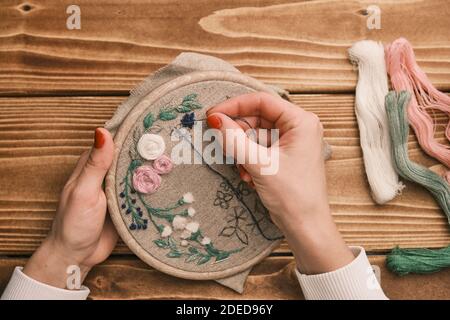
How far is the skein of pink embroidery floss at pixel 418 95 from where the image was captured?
87 cm

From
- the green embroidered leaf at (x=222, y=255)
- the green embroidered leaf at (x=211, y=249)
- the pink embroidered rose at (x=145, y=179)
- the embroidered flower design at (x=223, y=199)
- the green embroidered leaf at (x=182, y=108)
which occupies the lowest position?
the green embroidered leaf at (x=222, y=255)

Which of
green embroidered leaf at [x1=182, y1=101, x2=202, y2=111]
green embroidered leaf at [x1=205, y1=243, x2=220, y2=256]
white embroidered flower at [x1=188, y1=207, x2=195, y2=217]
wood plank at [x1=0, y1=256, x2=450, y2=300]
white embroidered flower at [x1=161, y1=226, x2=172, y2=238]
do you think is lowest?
wood plank at [x1=0, y1=256, x2=450, y2=300]

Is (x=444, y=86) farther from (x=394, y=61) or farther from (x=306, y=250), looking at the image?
(x=306, y=250)

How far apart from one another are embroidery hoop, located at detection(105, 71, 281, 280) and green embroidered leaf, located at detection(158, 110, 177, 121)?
0.9 inches

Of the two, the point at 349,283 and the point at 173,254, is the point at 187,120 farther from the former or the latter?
the point at 349,283

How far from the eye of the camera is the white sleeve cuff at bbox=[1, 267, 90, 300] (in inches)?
31.3

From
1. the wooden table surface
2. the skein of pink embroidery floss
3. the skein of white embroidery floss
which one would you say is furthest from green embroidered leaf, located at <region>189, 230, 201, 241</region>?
the skein of pink embroidery floss

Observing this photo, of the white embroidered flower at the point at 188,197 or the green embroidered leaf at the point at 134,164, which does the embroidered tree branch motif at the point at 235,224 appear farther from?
the green embroidered leaf at the point at 134,164

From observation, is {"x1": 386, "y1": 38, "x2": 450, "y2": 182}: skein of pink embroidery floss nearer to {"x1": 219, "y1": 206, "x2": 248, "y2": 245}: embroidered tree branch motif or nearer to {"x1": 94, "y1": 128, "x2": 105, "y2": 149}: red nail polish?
{"x1": 219, "y1": 206, "x2": 248, "y2": 245}: embroidered tree branch motif

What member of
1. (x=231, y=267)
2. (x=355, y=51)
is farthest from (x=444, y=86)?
(x=231, y=267)

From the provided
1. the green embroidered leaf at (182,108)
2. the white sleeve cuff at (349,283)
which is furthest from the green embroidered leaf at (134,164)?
the white sleeve cuff at (349,283)

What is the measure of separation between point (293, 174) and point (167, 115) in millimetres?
227

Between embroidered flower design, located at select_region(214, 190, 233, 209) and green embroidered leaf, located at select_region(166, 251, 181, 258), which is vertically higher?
embroidered flower design, located at select_region(214, 190, 233, 209)

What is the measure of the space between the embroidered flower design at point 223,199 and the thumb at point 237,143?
10cm
